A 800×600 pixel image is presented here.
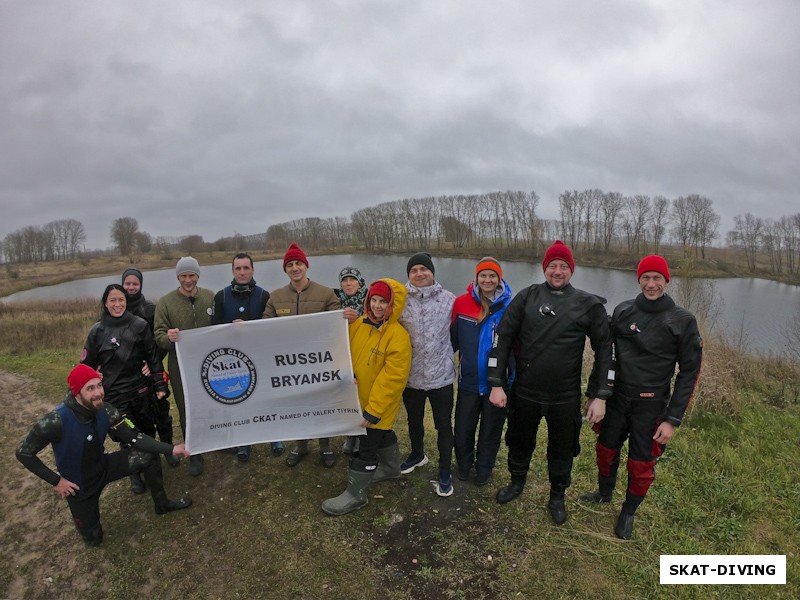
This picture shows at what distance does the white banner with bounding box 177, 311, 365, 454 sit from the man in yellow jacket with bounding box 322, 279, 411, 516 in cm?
20

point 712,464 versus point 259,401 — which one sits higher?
point 259,401

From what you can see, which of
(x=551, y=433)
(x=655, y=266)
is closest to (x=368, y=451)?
(x=551, y=433)

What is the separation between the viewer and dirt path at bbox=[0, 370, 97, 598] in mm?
3223

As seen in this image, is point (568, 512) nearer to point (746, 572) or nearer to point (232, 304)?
point (746, 572)

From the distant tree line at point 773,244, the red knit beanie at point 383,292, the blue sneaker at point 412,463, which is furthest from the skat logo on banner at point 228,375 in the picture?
the distant tree line at point 773,244

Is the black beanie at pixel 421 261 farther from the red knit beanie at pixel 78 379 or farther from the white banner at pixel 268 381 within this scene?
the red knit beanie at pixel 78 379

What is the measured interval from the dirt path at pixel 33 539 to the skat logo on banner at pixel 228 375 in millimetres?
1751

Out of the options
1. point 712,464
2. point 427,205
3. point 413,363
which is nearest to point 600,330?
point 413,363

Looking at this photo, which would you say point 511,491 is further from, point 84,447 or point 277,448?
point 84,447

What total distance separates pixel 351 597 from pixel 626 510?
2.63m

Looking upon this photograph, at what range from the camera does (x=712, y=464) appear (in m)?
4.73

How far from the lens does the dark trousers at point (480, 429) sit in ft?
13.5

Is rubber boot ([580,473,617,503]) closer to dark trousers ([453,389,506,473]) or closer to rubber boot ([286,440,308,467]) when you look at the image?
dark trousers ([453,389,506,473])

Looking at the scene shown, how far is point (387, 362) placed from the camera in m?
3.69
